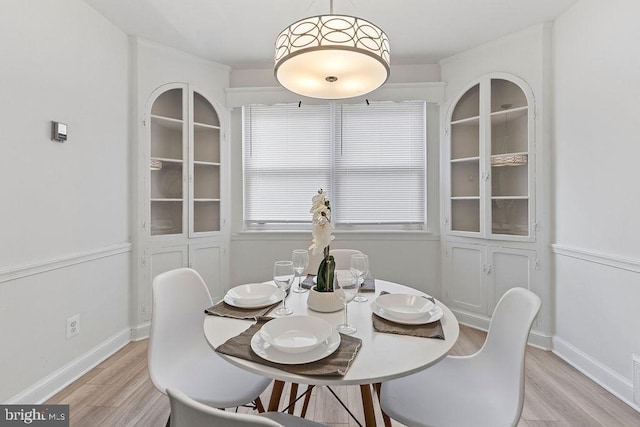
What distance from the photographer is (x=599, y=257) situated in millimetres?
1981

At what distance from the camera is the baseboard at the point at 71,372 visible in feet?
5.66

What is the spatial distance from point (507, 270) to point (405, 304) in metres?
1.83

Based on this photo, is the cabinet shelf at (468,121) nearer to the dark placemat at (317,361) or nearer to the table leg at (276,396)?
the dark placemat at (317,361)

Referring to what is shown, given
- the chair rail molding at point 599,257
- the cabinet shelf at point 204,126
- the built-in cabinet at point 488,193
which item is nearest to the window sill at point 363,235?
the built-in cabinet at point 488,193

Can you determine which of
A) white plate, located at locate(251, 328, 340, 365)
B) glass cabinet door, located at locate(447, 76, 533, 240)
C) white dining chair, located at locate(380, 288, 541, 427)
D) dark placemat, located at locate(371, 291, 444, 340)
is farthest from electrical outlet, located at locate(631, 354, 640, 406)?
white plate, located at locate(251, 328, 340, 365)

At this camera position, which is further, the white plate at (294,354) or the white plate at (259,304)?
the white plate at (259,304)

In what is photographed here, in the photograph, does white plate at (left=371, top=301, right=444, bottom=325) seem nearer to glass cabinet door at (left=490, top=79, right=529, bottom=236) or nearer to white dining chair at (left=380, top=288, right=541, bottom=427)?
white dining chair at (left=380, top=288, right=541, bottom=427)

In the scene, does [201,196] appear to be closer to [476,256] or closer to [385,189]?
[385,189]

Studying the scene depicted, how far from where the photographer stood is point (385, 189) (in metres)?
3.15

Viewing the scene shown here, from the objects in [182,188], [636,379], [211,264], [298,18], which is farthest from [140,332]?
[636,379]

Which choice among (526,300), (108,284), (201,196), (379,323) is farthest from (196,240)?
(526,300)

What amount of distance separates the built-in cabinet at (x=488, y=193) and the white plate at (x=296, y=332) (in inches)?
88.7

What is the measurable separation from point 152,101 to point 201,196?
3.08 ft

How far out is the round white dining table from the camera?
0.84 meters
